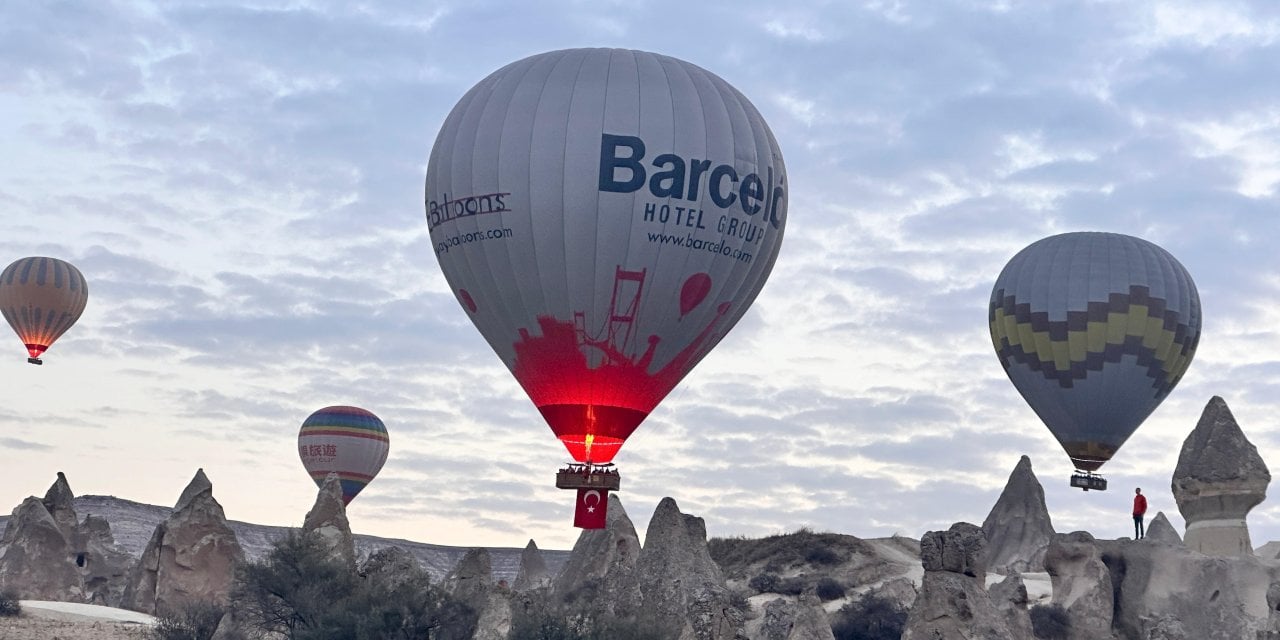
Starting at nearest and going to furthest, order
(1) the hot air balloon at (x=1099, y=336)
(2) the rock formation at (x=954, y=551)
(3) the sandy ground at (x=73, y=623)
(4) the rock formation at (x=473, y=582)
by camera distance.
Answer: (2) the rock formation at (x=954, y=551) < (4) the rock formation at (x=473, y=582) < (3) the sandy ground at (x=73, y=623) < (1) the hot air balloon at (x=1099, y=336)

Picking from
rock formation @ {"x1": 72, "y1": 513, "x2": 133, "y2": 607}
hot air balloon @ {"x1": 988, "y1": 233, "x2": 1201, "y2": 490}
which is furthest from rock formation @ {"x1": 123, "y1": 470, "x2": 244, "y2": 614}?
hot air balloon @ {"x1": 988, "y1": 233, "x2": 1201, "y2": 490}

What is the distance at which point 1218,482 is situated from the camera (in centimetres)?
3212

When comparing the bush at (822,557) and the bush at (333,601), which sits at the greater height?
the bush at (822,557)

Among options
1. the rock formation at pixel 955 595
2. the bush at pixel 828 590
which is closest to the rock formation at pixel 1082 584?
the bush at pixel 828 590

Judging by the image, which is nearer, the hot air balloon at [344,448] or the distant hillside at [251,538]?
the hot air balloon at [344,448]

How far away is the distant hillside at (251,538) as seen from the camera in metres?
86.4

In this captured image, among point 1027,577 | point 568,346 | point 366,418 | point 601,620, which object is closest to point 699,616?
point 601,620

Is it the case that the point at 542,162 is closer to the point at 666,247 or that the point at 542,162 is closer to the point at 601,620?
the point at 666,247

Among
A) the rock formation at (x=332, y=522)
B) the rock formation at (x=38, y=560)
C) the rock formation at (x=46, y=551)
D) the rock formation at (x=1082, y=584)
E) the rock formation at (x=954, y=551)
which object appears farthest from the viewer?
the rock formation at (x=46, y=551)

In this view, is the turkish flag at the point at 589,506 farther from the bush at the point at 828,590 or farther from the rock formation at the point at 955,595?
the rock formation at the point at 955,595

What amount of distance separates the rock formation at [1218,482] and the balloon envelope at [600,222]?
8.95 metres

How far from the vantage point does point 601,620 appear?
1097 inches

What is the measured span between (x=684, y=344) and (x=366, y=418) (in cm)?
3178

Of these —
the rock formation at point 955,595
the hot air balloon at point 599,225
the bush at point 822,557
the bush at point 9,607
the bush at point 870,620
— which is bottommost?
the rock formation at point 955,595
